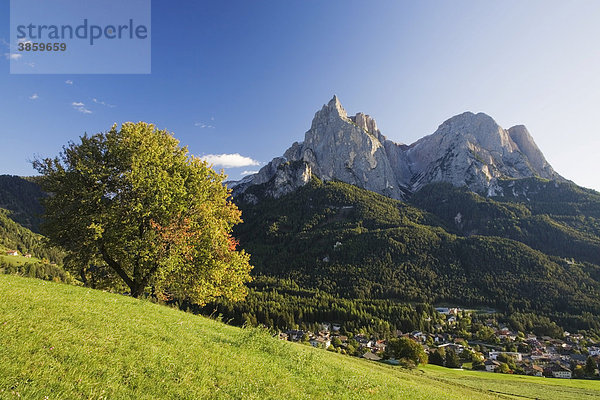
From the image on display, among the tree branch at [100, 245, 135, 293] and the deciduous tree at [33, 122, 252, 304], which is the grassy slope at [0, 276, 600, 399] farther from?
the tree branch at [100, 245, 135, 293]

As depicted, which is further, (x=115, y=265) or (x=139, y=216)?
(x=115, y=265)

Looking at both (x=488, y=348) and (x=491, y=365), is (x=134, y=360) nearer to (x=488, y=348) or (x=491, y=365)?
(x=491, y=365)

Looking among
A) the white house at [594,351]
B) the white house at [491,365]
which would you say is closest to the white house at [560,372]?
the white house at [491,365]

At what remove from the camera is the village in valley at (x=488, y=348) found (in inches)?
3356

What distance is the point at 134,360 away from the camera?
884 cm

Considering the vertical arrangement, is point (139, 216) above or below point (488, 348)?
above

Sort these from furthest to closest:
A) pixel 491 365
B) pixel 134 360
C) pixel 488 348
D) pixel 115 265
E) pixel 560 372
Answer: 1. pixel 488 348
2. pixel 491 365
3. pixel 560 372
4. pixel 115 265
5. pixel 134 360

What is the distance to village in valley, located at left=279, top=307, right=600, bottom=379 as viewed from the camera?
85.2 m

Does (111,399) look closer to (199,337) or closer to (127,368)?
(127,368)

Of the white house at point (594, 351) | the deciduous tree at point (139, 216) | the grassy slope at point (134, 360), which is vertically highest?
the deciduous tree at point (139, 216)

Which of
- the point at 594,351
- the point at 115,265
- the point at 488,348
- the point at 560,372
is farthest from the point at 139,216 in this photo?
the point at 594,351

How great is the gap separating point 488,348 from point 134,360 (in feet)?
514

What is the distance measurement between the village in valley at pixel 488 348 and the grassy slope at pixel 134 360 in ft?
206

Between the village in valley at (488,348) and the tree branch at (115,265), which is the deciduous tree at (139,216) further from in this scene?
the village in valley at (488,348)
